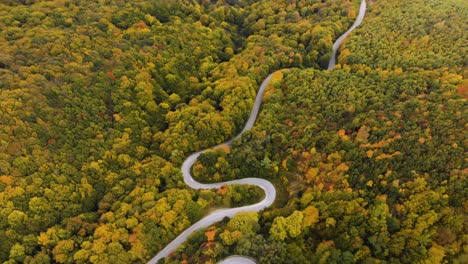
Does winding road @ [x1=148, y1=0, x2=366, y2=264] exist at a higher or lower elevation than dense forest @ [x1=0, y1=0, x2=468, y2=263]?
lower

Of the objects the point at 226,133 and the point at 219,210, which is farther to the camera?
the point at 226,133

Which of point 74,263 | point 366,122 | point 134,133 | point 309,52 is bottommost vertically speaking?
point 74,263

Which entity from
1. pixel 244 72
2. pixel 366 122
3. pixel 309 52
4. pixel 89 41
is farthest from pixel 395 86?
pixel 89 41

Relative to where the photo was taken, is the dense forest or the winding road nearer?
the dense forest

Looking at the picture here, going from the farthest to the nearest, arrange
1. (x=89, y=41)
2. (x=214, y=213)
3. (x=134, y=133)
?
(x=89, y=41) → (x=134, y=133) → (x=214, y=213)

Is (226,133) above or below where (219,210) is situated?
above

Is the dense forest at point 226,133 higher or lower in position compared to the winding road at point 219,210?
higher

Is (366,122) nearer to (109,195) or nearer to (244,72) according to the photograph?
(244,72)

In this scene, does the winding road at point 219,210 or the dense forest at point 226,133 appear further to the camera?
the winding road at point 219,210
